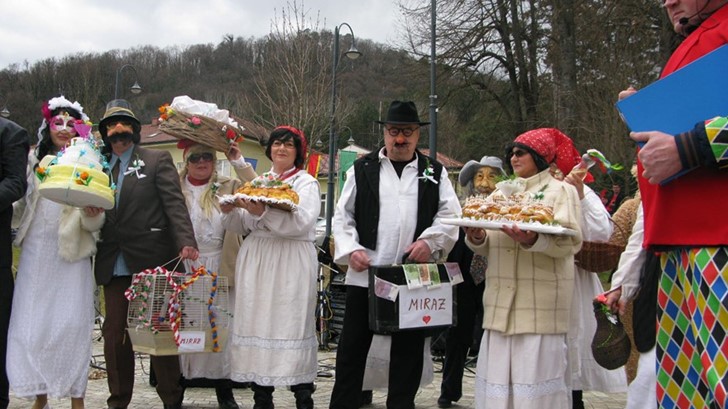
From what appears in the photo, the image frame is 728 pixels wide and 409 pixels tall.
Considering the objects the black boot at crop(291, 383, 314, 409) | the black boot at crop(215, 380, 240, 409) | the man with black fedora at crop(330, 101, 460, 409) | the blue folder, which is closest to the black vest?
the man with black fedora at crop(330, 101, 460, 409)

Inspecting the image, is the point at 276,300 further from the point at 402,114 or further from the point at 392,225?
the point at 402,114

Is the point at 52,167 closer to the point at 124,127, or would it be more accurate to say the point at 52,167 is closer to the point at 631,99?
the point at 124,127

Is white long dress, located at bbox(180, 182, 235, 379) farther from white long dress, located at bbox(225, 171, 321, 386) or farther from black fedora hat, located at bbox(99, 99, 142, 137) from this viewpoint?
black fedora hat, located at bbox(99, 99, 142, 137)

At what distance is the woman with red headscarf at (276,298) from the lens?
5078mm

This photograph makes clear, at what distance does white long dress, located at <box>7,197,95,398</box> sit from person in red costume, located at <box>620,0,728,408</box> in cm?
390

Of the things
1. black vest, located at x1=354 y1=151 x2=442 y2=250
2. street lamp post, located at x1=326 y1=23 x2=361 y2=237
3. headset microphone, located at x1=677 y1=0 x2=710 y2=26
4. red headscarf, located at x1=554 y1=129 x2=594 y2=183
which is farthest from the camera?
street lamp post, located at x1=326 y1=23 x2=361 y2=237

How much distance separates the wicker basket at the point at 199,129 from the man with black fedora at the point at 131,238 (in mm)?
285

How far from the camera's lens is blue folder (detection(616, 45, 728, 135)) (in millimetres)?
2246

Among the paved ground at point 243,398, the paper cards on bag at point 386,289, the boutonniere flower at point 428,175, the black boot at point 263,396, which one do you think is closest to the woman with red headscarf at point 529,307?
the paper cards on bag at point 386,289

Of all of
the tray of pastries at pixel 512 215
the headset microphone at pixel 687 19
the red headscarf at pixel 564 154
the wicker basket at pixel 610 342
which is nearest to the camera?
the headset microphone at pixel 687 19

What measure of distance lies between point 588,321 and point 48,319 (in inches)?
159

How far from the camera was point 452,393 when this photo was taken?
5.88m

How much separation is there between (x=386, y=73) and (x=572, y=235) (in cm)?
2798

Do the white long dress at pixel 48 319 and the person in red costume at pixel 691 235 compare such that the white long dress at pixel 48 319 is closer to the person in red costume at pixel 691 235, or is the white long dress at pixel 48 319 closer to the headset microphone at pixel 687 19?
the person in red costume at pixel 691 235
